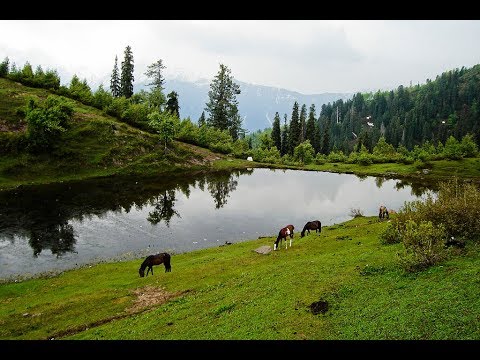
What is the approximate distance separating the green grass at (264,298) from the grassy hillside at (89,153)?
43.7 metres

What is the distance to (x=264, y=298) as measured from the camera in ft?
69.6

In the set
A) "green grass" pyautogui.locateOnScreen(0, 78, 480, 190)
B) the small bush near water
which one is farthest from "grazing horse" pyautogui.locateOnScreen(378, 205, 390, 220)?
"green grass" pyautogui.locateOnScreen(0, 78, 480, 190)

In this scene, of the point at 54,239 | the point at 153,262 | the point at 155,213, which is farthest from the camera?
the point at 155,213

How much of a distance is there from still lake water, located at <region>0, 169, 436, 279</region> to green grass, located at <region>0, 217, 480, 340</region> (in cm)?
590

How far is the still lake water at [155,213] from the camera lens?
132ft

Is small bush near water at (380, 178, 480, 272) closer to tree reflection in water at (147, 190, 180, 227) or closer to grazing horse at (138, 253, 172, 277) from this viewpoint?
grazing horse at (138, 253, 172, 277)

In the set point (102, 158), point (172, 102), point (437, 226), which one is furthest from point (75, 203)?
point (172, 102)

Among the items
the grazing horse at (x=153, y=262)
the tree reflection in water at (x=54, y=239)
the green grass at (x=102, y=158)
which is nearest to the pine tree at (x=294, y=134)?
the green grass at (x=102, y=158)

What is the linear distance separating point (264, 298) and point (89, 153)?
230ft

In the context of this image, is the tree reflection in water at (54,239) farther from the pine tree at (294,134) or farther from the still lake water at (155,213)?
the pine tree at (294,134)

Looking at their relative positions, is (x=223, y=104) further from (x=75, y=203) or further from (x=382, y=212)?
(x=382, y=212)

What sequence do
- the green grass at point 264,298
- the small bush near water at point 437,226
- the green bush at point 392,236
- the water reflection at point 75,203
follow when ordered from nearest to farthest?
the green grass at point 264,298 → the small bush near water at point 437,226 → the green bush at point 392,236 → the water reflection at point 75,203

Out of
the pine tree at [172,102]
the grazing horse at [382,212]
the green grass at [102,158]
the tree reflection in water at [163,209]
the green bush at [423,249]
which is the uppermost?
the pine tree at [172,102]
